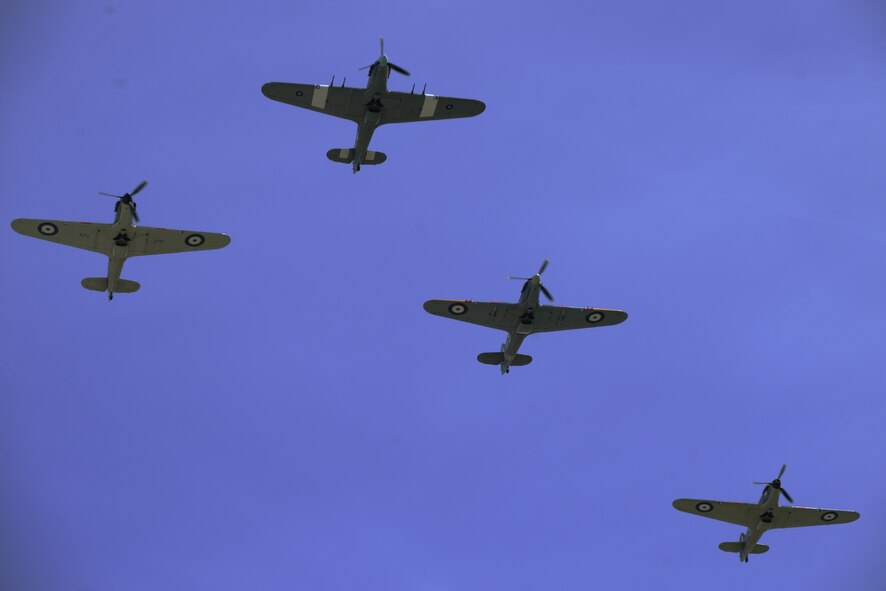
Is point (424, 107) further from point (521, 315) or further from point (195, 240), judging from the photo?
point (195, 240)

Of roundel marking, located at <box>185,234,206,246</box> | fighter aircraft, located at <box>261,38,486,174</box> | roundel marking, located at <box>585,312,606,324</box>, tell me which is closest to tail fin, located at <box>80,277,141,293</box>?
roundel marking, located at <box>185,234,206,246</box>

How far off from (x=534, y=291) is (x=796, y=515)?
62.9ft

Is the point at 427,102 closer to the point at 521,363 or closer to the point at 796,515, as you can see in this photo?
the point at 521,363

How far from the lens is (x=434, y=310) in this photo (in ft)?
147

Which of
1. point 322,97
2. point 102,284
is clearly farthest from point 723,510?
point 102,284

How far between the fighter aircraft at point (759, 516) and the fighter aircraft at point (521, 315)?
1177 centimetres

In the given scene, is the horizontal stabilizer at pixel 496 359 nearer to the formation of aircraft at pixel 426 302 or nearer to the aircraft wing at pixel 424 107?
the formation of aircraft at pixel 426 302

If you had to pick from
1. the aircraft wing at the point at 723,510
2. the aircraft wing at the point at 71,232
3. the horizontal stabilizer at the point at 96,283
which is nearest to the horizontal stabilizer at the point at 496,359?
the aircraft wing at the point at 723,510

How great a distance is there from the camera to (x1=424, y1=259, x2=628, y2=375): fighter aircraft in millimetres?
43562

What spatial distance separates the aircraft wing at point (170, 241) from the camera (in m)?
43.0

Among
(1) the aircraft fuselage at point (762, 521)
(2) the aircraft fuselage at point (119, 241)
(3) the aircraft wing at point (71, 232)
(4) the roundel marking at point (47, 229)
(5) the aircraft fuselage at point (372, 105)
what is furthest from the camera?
(1) the aircraft fuselage at point (762, 521)

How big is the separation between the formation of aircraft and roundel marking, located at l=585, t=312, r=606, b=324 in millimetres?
48

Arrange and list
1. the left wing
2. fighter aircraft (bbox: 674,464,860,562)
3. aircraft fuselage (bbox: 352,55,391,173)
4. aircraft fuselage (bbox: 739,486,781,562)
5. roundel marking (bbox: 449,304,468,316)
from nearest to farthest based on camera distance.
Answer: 1. aircraft fuselage (bbox: 352,55,391,173)
2. the left wing
3. roundel marking (bbox: 449,304,468,316)
4. aircraft fuselage (bbox: 739,486,781,562)
5. fighter aircraft (bbox: 674,464,860,562)

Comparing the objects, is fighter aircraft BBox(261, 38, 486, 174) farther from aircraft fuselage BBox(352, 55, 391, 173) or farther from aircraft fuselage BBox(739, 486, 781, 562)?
aircraft fuselage BBox(739, 486, 781, 562)
